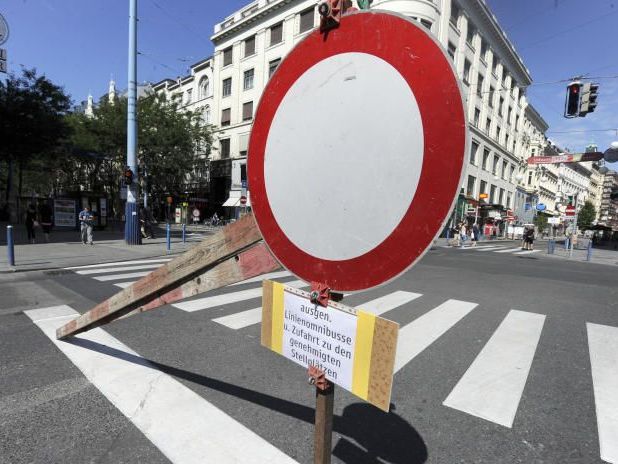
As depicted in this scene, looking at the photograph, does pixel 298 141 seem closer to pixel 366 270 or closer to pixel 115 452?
pixel 366 270

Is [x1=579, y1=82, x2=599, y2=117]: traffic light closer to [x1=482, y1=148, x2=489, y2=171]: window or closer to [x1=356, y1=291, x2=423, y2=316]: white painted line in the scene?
[x1=356, y1=291, x2=423, y2=316]: white painted line

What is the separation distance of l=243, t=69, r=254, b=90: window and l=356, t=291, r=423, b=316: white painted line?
32336 mm

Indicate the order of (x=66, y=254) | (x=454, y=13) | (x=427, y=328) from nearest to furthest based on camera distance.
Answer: (x=427, y=328) < (x=66, y=254) < (x=454, y=13)

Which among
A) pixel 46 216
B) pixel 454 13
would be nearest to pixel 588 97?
pixel 454 13

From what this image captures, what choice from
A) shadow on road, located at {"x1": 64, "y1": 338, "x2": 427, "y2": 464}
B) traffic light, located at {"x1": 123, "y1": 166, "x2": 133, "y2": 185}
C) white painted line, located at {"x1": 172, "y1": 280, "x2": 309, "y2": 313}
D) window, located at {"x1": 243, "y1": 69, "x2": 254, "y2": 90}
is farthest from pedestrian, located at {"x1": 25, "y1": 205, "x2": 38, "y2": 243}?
window, located at {"x1": 243, "y1": 69, "x2": 254, "y2": 90}

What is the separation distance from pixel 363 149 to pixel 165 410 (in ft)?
8.47

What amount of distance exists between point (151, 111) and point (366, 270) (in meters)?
31.6

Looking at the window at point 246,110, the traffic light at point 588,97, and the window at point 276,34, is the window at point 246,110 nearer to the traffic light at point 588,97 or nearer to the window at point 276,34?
the window at point 276,34

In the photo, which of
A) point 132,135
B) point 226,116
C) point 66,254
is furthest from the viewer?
point 226,116

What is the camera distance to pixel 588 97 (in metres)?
13.0

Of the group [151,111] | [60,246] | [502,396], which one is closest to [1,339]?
[502,396]

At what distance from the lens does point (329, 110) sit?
A: 109 cm

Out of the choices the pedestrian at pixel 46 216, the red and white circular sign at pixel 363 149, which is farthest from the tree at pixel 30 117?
the red and white circular sign at pixel 363 149

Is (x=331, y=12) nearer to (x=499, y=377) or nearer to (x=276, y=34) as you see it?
(x=499, y=377)
